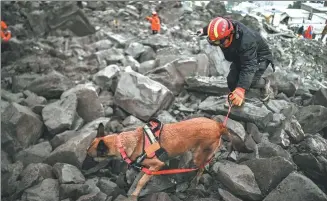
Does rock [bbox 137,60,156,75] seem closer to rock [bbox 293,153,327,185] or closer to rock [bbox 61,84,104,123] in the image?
rock [bbox 61,84,104,123]

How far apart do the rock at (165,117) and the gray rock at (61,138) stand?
1938 mm

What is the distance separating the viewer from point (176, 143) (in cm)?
536

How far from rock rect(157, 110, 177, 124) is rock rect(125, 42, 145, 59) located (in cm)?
490

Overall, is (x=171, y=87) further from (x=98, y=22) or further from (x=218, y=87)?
(x=98, y=22)

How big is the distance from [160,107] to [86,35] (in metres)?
9.25

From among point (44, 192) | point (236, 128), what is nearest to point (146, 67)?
point (236, 128)

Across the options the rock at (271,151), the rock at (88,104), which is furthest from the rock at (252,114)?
the rock at (88,104)

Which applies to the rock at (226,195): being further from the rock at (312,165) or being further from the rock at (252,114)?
the rock at (252,114)

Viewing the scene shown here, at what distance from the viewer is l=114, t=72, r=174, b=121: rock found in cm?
718

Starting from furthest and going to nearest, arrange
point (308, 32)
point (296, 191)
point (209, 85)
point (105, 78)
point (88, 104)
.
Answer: point (105, 78)
point (88, 104)
point (209, 85)
point (308, 32)
point (296, 191)

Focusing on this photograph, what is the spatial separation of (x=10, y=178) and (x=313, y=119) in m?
6.06

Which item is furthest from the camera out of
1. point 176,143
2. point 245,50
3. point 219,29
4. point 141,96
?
point 141,96

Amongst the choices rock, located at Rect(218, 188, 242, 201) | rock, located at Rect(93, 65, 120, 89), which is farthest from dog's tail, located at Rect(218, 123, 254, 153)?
rock, located at Rect(93, 65, 120, 89)

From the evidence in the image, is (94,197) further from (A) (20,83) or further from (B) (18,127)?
(A) (20,83)
